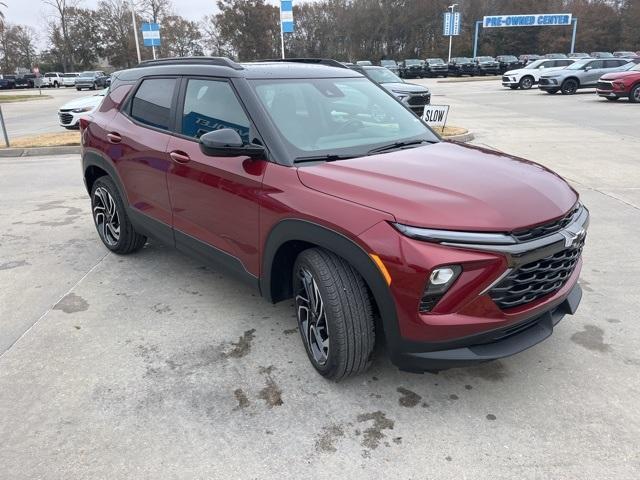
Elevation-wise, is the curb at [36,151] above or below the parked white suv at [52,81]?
below

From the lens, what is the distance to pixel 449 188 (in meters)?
2.69

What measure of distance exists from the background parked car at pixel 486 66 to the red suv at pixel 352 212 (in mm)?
48618

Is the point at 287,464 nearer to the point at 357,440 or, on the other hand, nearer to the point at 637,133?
the point at 357,440

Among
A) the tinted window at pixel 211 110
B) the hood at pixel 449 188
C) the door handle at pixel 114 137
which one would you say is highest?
the tinted window at pixel 211 110

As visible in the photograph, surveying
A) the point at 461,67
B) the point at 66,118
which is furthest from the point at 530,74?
the point at 66,118

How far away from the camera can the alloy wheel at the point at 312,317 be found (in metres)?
2.94

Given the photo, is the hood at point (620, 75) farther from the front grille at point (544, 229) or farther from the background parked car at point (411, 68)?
the background parked car at point (411, 68)

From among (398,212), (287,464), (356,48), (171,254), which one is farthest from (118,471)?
(356,48)

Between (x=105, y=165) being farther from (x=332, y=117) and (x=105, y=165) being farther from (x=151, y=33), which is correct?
(x=151, y=33)

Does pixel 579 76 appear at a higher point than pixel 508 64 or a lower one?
lower

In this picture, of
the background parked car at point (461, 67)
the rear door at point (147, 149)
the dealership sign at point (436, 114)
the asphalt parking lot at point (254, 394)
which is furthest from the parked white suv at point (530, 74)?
the rear door at point (147, 149)

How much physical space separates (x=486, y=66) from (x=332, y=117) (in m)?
49.5

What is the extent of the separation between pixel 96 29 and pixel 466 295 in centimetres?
8412

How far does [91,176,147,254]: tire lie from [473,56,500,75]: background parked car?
48.7 m
